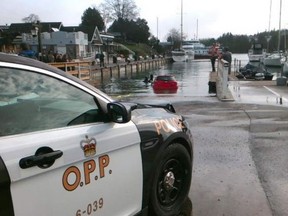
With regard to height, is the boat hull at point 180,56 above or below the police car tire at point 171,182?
below

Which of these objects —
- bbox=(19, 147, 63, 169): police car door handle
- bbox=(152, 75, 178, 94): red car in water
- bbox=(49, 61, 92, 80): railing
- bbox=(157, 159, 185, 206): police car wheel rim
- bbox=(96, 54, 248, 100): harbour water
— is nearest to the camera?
bbox=(19, 147, 63, 169): police car door handle

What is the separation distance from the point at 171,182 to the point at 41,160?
1.94m

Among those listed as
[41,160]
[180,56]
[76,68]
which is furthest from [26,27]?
[41,160]

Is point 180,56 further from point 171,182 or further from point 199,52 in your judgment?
point 171,182

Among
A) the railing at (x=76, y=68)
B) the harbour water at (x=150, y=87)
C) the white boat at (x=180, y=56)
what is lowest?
the white boat at (x=180, y=56)

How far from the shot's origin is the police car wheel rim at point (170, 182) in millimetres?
3897

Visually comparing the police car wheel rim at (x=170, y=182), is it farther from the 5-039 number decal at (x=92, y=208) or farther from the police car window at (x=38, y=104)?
the police car window at (x=38, y=104)

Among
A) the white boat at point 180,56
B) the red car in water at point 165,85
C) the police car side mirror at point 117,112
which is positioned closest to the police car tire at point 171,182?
the police car side mirror at point 117,112

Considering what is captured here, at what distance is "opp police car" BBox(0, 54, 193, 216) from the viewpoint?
2307mm

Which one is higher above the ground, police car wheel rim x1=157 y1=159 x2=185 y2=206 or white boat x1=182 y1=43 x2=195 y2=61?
police car wheel rim x1=157 y1=159 x2=185 y2=206

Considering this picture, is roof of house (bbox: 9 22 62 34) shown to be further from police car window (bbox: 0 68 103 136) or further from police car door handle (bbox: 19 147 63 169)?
police car door handle (bbox: 19 147 63 169)

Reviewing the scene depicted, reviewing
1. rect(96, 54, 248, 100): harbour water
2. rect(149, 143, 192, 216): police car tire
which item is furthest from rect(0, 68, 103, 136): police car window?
rect(96, 54, 248, 100): harbour water

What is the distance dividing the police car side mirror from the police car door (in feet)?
0.18

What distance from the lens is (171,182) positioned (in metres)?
4.06
